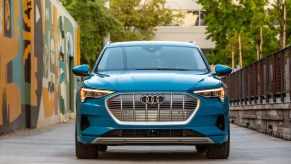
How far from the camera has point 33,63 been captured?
2731 cm

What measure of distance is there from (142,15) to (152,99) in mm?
67999

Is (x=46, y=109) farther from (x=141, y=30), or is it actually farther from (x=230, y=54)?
(x=141, y=30)

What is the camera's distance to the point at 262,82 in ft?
80.7

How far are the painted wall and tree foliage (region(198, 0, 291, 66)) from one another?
24553 millimetres

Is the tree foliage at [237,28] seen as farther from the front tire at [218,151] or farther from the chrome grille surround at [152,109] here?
the chrome grille surround at [152,109]

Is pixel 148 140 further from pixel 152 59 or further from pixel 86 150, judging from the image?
pixel 152 59

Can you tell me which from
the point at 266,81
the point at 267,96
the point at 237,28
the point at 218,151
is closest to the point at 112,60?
the point at 218,151

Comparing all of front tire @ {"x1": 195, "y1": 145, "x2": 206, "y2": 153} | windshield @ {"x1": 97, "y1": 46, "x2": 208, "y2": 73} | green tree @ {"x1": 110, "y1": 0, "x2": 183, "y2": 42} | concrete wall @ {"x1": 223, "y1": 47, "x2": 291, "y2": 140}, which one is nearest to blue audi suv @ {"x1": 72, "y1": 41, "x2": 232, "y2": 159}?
windshield @ {"x1": 97, "y1": 46, "x2": 208, "y2": 73}

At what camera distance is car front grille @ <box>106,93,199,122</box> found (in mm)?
11695

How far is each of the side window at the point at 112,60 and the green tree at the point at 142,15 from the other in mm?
64546

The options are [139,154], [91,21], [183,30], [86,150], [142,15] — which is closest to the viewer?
[86,150]

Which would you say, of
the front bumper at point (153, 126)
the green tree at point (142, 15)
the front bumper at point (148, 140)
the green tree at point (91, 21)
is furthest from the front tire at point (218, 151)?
the green tree at point (142, 15)

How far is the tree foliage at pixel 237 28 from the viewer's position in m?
62.9

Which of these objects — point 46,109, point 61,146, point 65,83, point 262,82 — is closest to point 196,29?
point 65,83
